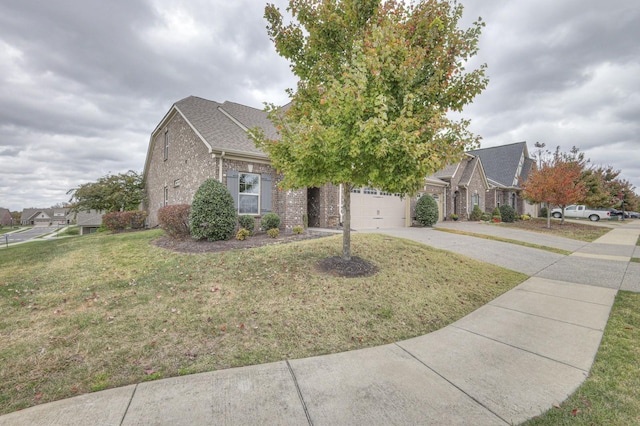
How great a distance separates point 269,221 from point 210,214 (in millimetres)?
2572

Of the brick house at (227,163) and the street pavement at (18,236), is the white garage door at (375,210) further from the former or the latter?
the street pavement at (18,236)

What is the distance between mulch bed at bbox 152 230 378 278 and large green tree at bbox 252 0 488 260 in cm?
109

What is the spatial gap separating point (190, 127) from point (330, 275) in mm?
10840

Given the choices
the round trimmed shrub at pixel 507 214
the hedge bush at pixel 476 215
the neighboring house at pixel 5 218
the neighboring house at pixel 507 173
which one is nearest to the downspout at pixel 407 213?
the hedge bush at pixel 476 215

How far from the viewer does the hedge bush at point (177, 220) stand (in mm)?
9727

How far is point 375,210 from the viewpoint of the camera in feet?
49.7

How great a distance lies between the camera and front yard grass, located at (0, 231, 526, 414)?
9.46 ft

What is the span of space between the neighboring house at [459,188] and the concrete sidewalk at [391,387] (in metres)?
16.8

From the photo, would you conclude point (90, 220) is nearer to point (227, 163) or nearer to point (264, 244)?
point (227, 163)

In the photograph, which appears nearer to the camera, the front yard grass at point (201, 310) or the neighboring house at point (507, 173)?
the front yard grass at point (201, 310)

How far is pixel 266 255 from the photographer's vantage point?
7.16 meters

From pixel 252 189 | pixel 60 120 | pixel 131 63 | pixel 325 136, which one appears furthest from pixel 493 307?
pixel 60 120

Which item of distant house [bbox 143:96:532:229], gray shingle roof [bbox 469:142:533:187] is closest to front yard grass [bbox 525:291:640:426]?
distant house [bbox 143:96:532:229]

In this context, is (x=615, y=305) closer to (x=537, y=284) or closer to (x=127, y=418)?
(x=537, y=284)
